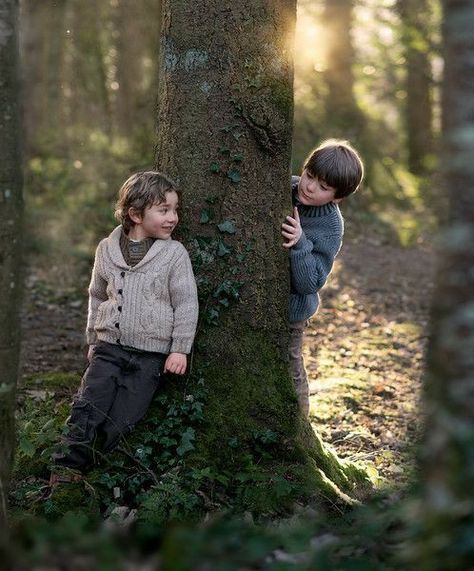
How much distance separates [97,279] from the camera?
17.0 feet

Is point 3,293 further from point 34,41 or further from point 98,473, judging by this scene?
point 34,41

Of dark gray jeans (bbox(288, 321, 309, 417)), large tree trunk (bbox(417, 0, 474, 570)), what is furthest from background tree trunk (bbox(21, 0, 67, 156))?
large tree trunk (bbox(417, 0, 474, 570))

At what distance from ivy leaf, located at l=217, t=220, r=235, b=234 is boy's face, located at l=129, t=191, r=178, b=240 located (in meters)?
0.26

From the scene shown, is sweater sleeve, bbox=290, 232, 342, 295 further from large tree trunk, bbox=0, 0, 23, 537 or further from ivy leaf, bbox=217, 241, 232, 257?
large tree trunk, bbox=0, 0, 23, 537

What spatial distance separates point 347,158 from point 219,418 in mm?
1727

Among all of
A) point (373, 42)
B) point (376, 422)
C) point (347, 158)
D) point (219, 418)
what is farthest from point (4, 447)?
point (373, 42)

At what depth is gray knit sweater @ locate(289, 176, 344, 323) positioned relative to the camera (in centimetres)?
514

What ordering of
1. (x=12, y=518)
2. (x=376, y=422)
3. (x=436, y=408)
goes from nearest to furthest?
(x=436, y=408) → (x=12, y=518) → (x=376, y=422)

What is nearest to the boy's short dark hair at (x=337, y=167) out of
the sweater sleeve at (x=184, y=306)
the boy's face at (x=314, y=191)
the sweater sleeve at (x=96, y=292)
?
the boy's face at (x=314, y=191)

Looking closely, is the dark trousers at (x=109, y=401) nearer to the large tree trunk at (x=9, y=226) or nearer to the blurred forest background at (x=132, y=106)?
the large tree trunk at (x=9, y=226)

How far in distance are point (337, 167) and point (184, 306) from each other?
1.24 m

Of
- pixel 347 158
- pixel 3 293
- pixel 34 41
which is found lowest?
pixel 3 293

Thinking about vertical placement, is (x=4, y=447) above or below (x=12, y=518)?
above

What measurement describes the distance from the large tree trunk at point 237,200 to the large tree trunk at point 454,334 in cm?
207
